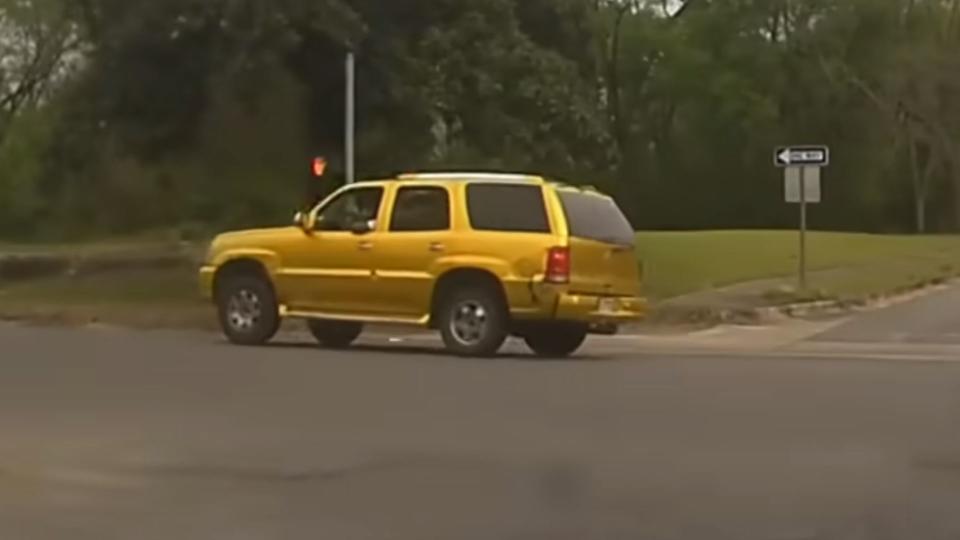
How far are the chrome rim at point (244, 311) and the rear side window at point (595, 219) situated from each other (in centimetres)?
375

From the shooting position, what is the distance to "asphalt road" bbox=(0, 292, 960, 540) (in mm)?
9984

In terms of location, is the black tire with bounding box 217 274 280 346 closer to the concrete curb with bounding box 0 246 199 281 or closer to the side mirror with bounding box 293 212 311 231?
the side mirror with bounding box 293 212 311 231

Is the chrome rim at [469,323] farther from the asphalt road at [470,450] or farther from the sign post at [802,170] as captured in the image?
the sign post at [802,170]

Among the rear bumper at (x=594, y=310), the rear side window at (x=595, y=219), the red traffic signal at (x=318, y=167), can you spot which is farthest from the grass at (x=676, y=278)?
the rear bumper at (x=594, y=310)

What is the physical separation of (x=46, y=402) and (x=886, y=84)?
6069 cm

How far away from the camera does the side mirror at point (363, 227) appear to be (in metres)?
21.6

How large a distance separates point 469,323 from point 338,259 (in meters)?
1.76

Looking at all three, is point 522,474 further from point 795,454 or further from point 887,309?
point 887,309

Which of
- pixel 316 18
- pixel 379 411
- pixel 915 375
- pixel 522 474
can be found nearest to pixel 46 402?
pixel 379 411

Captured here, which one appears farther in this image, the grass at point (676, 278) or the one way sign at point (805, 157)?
the one way sign at point (805, 157)

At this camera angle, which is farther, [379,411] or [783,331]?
[783,331]

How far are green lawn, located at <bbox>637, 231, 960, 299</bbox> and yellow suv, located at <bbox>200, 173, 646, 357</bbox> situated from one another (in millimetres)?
10455

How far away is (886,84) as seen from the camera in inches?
2874

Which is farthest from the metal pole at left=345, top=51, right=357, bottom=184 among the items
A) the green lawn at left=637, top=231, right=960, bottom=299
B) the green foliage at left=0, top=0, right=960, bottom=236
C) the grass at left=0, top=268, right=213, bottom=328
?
the green lawn at left=637, top=231, right=960, bottom=299
